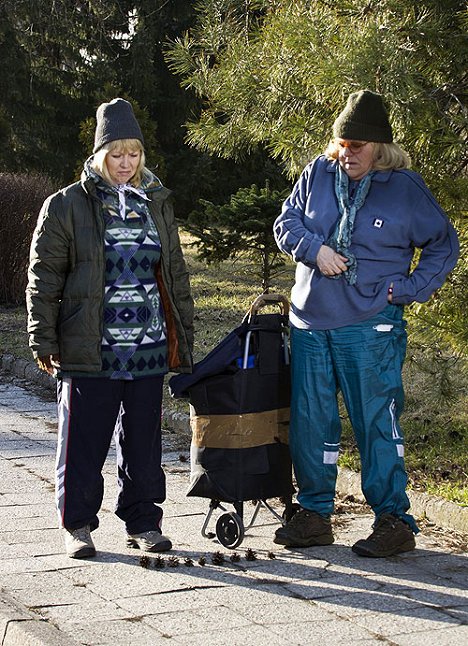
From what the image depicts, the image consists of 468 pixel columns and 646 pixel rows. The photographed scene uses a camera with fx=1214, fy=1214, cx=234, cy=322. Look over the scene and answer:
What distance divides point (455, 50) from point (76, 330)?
2387 millimetres

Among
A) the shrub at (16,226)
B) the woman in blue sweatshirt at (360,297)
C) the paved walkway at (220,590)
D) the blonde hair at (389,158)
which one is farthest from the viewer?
the shrub at (16,226)

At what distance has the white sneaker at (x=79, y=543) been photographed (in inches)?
213

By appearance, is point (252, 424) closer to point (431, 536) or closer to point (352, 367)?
point (352, 367)

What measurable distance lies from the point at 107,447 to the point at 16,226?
30.4ft

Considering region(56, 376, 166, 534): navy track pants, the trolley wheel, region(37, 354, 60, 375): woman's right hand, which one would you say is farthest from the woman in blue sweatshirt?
region(37, 354, 60, 375): woman's right hand

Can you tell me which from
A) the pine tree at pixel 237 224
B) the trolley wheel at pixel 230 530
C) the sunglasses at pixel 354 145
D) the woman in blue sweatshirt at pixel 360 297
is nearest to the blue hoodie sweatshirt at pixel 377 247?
the woman in blue sweatshirt at pixel 360 297

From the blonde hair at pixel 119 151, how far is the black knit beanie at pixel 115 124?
0.07 feet

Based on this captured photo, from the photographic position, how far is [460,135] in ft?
20.0

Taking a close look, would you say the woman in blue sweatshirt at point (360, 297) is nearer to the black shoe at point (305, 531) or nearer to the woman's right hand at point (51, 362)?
the black shoe at point (305, 531)

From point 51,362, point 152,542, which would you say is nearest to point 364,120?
point 51,362

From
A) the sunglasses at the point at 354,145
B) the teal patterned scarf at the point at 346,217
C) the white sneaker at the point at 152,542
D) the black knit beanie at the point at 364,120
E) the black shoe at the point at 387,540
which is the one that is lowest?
the white sneaker at the point at 152,542

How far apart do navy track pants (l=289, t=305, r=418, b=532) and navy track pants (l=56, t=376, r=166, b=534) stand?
67 centimetres

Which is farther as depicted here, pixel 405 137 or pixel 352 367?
pixel 405 137

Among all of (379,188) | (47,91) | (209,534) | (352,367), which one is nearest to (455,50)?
(379,188)
